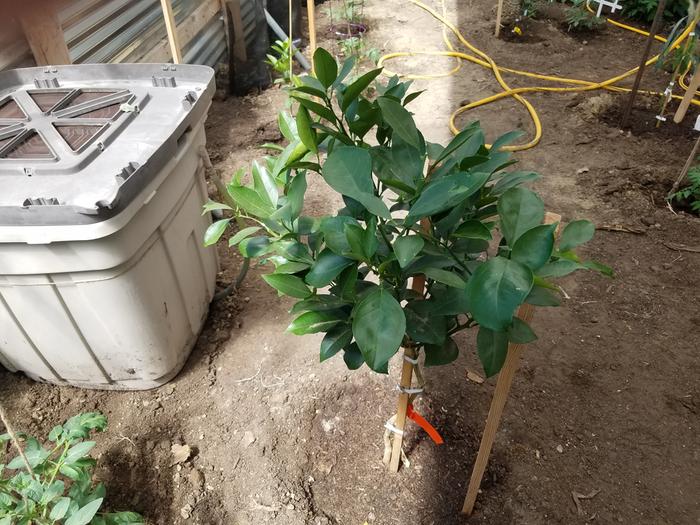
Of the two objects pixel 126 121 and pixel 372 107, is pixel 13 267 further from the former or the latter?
pixel 372 107

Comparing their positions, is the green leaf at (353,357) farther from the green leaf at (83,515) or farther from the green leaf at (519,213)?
the green leaf at (83,515)

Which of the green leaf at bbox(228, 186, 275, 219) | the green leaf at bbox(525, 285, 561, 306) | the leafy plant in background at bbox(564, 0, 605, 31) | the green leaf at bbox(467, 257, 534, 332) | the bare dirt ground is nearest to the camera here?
the green leaf at bbox(467, 257, 534, 332)

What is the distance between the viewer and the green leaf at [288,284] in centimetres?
95

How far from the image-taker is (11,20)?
0.45 feet

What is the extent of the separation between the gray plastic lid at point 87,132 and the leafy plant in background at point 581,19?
12.6ft

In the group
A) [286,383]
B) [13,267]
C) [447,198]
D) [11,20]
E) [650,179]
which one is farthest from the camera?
[650,179]

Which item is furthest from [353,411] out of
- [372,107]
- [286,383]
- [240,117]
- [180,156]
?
[240,117]

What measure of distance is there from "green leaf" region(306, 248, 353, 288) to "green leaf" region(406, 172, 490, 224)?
0.16 meters

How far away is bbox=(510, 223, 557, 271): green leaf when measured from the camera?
2.27 ft

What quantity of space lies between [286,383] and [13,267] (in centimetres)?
91

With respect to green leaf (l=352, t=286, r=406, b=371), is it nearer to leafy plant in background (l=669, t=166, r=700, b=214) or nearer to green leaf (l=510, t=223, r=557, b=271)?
green leaf (l=510, t=223, r=557, b=271)

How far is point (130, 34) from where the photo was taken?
2.71 metres

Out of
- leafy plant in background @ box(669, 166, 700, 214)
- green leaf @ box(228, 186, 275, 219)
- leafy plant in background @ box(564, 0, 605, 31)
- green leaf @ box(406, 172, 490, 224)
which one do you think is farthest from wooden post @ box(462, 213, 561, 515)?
leafy plant in background @ box(564, 0, 605, 31)

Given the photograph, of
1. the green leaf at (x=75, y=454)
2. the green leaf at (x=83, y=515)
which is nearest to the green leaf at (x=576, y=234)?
the green leaf at (x=83, y=515)
